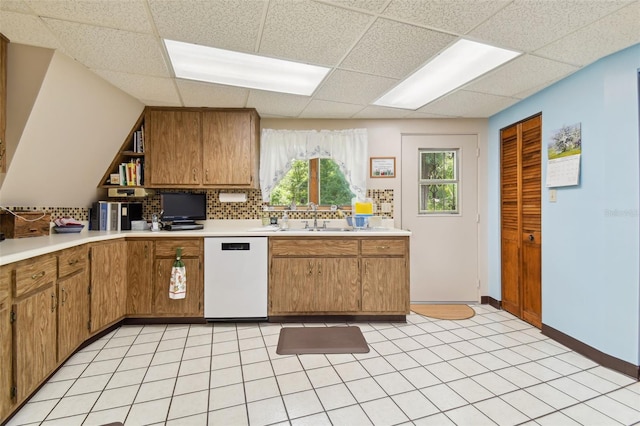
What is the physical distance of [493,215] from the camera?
3.65m

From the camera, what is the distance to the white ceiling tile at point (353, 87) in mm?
2613

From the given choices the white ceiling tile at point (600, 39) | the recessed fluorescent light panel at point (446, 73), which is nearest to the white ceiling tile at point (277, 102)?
the recessed fluorescent light panel at point (446, 73)

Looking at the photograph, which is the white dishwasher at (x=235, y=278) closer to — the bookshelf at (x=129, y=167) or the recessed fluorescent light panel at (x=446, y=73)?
the bookshelf at (x=129, y=167)

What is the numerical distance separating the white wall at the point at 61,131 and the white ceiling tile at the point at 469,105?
3.31m

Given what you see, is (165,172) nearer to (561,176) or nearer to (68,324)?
(68,324)

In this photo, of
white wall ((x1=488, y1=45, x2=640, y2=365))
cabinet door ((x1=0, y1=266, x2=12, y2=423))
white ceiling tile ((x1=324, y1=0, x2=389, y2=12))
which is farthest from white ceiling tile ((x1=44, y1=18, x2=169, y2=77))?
white wall ((x1=488, y1=45, x2=640, y2=365))

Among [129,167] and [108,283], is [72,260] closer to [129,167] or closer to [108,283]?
[108,283]

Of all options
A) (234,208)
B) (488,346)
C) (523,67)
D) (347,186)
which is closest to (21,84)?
(234,208)

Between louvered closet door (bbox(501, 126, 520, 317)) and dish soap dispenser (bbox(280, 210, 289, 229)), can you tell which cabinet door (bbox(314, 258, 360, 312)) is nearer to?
dish soap dispenser (bbox(280, 210, 289, 229))

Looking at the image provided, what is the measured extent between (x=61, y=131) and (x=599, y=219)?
4.47 m

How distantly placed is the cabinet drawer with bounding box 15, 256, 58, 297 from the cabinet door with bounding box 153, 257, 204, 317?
0.98 metres

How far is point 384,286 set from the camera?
122 inches

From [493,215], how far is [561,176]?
1107 mm

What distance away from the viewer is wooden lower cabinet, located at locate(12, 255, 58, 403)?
171 cm
